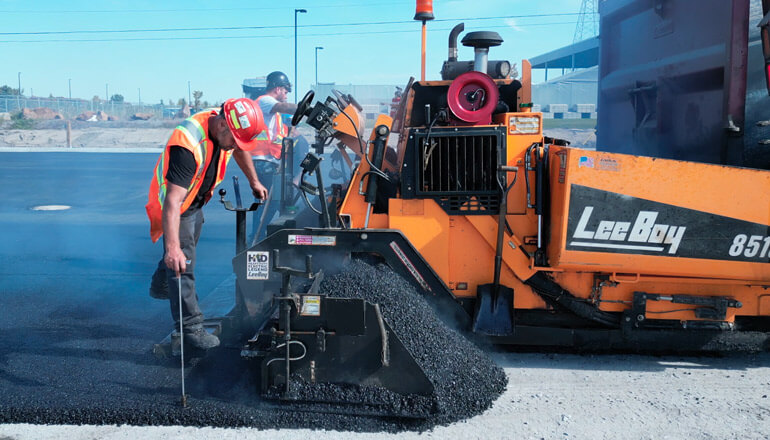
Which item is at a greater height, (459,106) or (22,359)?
(459,106)

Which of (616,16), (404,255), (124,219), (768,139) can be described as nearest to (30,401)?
(404,255)

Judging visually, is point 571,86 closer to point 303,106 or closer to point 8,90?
point 303,106

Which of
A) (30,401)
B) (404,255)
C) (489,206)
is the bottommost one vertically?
(30,401)

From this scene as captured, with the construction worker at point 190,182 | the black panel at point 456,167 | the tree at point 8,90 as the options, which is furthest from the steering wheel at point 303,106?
the tree at point 8,90

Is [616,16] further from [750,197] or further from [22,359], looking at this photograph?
[22,359]

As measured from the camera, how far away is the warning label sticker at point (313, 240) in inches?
163

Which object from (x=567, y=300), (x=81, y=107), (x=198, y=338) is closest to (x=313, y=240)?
(x=198, y=338)

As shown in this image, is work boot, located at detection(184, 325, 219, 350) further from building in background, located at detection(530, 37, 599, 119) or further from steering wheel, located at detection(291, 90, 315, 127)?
building in background, located at detection(530, 37, 599, 119)

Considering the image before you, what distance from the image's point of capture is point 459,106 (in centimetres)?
436

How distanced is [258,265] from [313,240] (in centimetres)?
40

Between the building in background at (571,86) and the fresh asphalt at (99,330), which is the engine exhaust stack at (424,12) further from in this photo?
the building in background at (571,86)

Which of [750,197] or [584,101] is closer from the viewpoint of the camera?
[750,197]

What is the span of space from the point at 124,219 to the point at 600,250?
27.1 feet

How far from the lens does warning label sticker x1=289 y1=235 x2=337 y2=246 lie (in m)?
4.15
